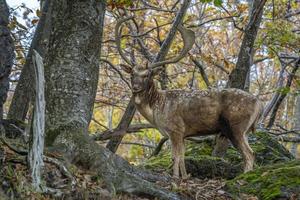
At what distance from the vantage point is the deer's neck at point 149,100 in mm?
8512

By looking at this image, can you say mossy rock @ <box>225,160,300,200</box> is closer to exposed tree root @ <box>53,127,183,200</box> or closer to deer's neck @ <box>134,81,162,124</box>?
exposed tree root @ <box>53,127,183,200</box>

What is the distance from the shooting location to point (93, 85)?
593 centimetres

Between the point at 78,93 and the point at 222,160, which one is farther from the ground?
the point at 78,93

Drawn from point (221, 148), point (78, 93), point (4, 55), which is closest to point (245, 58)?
point (221, 148)

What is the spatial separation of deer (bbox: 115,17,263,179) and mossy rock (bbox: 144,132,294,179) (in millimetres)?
463

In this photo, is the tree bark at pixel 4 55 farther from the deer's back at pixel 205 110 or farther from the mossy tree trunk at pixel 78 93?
the deer's back at pixel 205 110

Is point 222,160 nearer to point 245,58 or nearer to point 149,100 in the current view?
point 149,100

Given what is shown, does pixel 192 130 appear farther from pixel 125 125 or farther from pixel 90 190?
pixel 90 190

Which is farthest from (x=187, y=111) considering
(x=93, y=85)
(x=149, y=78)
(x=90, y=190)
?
(x=90, y=190)

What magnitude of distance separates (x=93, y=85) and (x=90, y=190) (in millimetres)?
1428

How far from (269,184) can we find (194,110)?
233 cm

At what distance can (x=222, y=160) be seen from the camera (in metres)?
A: 8.97

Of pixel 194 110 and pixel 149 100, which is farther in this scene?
pixel 149 100

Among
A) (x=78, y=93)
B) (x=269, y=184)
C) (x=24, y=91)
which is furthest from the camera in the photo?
(x=24, y=91)
